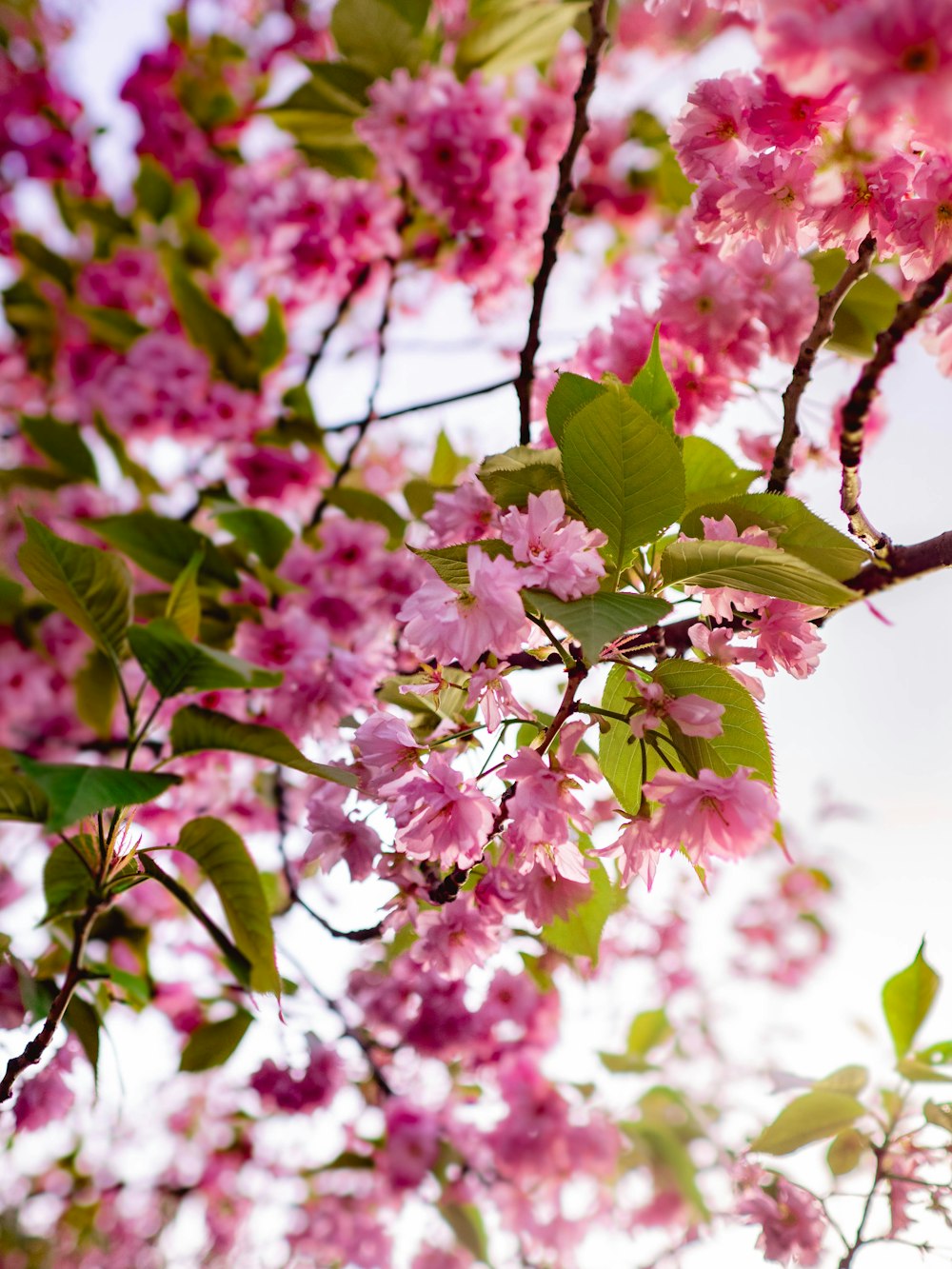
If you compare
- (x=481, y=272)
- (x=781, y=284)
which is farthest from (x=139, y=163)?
(x=781, y=284)

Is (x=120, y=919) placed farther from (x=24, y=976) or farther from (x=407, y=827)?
(x=407, y=827)

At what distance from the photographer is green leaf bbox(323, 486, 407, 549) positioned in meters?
1.97

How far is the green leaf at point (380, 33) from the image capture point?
1900 mm

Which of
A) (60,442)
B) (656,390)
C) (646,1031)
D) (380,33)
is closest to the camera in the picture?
(656,390)

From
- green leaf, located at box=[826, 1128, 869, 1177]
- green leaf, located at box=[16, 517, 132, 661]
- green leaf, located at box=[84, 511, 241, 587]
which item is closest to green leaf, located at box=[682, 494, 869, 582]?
green leaf, located at box=[16, 517, 132, 661]

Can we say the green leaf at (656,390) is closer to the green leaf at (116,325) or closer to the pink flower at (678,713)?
the pink flower at (678,713)

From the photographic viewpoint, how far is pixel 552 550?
0.71 m

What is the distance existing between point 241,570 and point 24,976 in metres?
0.96

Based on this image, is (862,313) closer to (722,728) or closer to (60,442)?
(722,728)

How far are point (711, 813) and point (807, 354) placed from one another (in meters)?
0.46

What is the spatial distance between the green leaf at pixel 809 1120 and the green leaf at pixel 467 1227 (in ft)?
5.07

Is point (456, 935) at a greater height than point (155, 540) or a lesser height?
lesser

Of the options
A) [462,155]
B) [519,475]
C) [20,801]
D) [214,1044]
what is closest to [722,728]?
[519,475]

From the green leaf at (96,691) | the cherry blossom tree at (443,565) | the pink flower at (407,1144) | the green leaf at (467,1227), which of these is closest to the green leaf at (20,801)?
the cherry blossom tree at (443,565)
